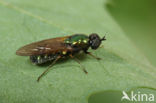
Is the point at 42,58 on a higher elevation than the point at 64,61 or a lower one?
higher

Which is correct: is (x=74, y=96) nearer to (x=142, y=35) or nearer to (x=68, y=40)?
(x=68, y=40)

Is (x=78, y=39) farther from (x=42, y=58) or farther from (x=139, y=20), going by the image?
(x=139, y=20)

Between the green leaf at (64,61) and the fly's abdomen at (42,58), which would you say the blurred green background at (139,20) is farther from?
the fly's abdomen at (42,58)

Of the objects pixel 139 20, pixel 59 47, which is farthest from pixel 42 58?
pixel 139 20

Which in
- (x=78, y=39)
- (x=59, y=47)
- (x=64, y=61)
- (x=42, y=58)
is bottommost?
(x=64, y=61)

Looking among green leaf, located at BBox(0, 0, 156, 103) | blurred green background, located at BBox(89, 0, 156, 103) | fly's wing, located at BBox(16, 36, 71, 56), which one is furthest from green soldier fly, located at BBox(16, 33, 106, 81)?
blurred green background, located at BBox(89, 0, 156, 103)

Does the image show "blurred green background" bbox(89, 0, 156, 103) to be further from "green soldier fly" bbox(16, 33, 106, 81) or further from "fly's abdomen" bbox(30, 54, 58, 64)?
"fly's abdomen" bbox(30, 54, 58, 64)

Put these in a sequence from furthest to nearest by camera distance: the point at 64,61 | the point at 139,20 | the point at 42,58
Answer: the point at 139,20 < the point at 64,61 < the point at 42,58
